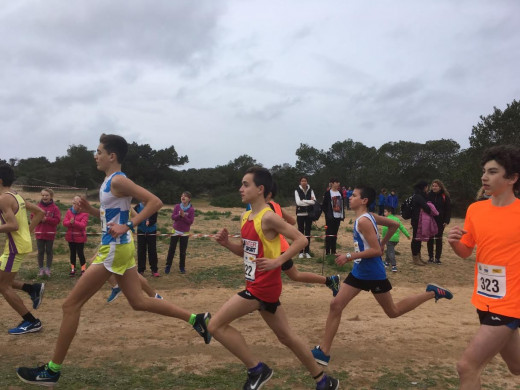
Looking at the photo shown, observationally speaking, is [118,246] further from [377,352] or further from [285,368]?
[377,352]

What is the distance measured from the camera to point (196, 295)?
7.91 metres

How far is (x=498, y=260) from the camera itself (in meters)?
3.06

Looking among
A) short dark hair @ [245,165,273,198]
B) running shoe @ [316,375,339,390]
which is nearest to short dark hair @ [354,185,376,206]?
short dark hair @ [245,165,273,198]

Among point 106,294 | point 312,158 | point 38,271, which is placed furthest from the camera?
point 312,158

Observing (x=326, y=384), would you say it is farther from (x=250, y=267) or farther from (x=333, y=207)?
(x=333, y=207)

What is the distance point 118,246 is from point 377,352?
327 centimetres

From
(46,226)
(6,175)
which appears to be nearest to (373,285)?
(6,175)

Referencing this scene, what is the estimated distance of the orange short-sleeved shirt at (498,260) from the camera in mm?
2977

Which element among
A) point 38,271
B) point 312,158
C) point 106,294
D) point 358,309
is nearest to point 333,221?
point 358,309

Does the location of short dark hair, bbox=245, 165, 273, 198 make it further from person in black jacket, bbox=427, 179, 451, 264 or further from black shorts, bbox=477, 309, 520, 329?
person in black jacket, bbox=427, 179, 451, 264

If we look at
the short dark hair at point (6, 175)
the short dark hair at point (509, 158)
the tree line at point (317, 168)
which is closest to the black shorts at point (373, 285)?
the short dark hair at point (509, 158)

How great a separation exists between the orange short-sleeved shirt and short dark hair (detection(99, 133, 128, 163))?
10.9 ft

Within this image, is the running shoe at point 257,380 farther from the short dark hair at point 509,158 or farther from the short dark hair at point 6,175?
the short dark hair at point 6,175

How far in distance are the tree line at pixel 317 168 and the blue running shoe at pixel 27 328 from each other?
29906mm
